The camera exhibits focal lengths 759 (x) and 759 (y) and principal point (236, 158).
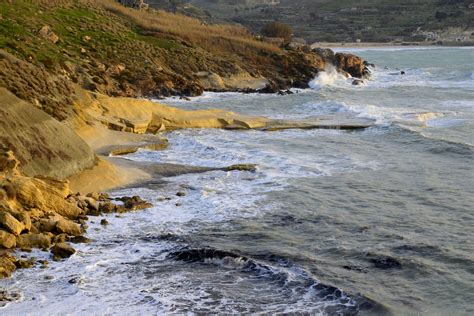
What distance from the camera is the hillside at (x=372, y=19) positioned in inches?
4919

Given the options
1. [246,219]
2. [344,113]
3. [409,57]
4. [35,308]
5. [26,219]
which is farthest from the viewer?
[409,57]

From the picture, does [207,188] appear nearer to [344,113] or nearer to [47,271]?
[47,271]

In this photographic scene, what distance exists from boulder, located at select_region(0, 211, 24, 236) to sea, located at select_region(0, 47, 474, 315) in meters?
0.68

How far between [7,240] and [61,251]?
962 mm

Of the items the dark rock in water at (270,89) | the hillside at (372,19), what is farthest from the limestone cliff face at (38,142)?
the hillside at (372,19)

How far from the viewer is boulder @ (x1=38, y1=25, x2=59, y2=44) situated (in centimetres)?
4341

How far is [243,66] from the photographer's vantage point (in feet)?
175

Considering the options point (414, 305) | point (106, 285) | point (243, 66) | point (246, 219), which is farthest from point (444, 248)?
point (243, 66)

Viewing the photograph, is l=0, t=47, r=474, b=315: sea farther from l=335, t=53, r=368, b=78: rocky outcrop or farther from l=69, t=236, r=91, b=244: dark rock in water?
l=335, t=53, r=368, b=78: rocky outcrop

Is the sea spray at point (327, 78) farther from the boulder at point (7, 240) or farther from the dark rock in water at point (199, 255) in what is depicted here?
the boulder at point (7, 240)

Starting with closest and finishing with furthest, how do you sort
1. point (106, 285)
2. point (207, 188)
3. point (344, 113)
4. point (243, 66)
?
point (106, 285), point (207, 188), point (344, 113), point (243, 66)

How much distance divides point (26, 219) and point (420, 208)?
8.82 meters

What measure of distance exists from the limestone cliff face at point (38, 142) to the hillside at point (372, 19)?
345ft

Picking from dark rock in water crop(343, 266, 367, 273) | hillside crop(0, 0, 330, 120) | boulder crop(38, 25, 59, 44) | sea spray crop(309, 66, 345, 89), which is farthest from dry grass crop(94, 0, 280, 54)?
dark rock in water crop(343, 266, 367, 273)
